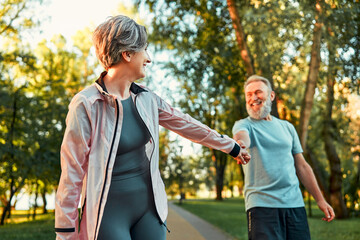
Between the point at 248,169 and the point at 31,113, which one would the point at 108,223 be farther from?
the point at 31,113

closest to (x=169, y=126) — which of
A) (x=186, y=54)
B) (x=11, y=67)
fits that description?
(x=186, y=54)

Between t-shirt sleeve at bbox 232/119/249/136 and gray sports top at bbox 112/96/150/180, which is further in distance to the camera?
t-shirt sleeve at bbox 232/119/249/136

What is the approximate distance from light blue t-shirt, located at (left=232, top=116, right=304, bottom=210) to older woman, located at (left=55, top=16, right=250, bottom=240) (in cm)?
160

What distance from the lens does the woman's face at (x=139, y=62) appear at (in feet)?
7.88

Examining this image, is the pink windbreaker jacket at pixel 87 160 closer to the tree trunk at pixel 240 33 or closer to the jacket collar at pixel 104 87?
the jacket collar at pixel 104 87

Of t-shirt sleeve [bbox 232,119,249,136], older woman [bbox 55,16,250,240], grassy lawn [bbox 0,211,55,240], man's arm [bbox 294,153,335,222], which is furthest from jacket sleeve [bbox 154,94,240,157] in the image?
grassy lawn [bbox 0,211,55,240]

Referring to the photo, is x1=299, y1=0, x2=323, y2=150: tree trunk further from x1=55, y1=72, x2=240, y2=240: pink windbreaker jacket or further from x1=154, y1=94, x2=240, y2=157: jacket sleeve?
x1=55, y1=72, x2=240, y2=240: pink windbreaker jacket

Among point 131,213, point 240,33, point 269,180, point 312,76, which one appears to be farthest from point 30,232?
point 131,213

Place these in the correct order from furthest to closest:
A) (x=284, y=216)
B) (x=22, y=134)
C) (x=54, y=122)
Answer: (x=54, y=122), (x=22, y=134), (x=284, y=216)

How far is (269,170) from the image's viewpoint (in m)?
3.88

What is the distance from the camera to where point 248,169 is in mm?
3965

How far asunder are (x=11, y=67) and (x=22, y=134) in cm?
344

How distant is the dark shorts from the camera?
12.3 ft

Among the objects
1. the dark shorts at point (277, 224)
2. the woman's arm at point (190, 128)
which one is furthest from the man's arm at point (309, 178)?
the woman's arm at point (190, 128)
